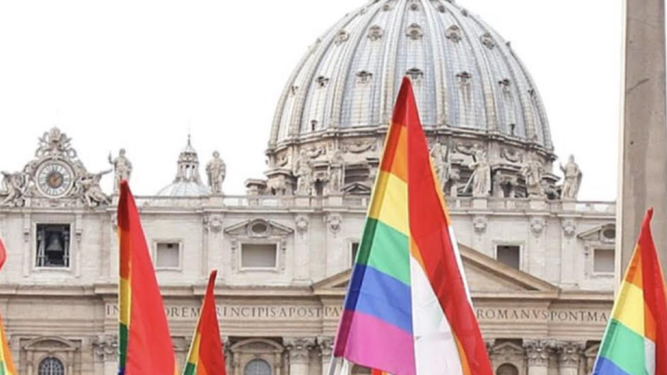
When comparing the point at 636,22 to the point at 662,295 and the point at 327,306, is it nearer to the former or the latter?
the point at 662,295

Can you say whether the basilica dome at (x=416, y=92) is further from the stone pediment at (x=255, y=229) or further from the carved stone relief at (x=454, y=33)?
the stone pediment at (x=255, y=229)

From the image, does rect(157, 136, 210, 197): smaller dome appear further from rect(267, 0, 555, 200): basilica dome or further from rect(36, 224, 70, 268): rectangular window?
rect(36, 224, 70, 268): rectangular window

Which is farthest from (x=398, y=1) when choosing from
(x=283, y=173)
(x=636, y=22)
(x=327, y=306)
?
(x=636, y=22)

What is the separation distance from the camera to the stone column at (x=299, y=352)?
227ft

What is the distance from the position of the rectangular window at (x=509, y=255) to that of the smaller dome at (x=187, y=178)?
2509 cm

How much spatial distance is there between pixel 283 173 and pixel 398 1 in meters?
15.5

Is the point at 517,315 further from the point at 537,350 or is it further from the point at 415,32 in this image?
the point at 415,32

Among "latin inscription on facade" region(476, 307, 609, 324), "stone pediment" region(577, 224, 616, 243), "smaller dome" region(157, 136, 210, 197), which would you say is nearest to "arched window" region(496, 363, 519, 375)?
"latin inscription on facade" region(476, 307, 609, 324)

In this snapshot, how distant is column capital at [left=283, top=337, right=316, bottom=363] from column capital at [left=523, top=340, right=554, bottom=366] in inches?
267

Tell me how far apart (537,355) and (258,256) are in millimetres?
9348

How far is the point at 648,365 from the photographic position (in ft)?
51.3

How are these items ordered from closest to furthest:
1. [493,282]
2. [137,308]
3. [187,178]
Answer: [137,308] → [493,282] → [187,178]

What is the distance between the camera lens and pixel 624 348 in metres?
15.6

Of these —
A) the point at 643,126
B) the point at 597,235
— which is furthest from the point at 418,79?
the point at 643,126
